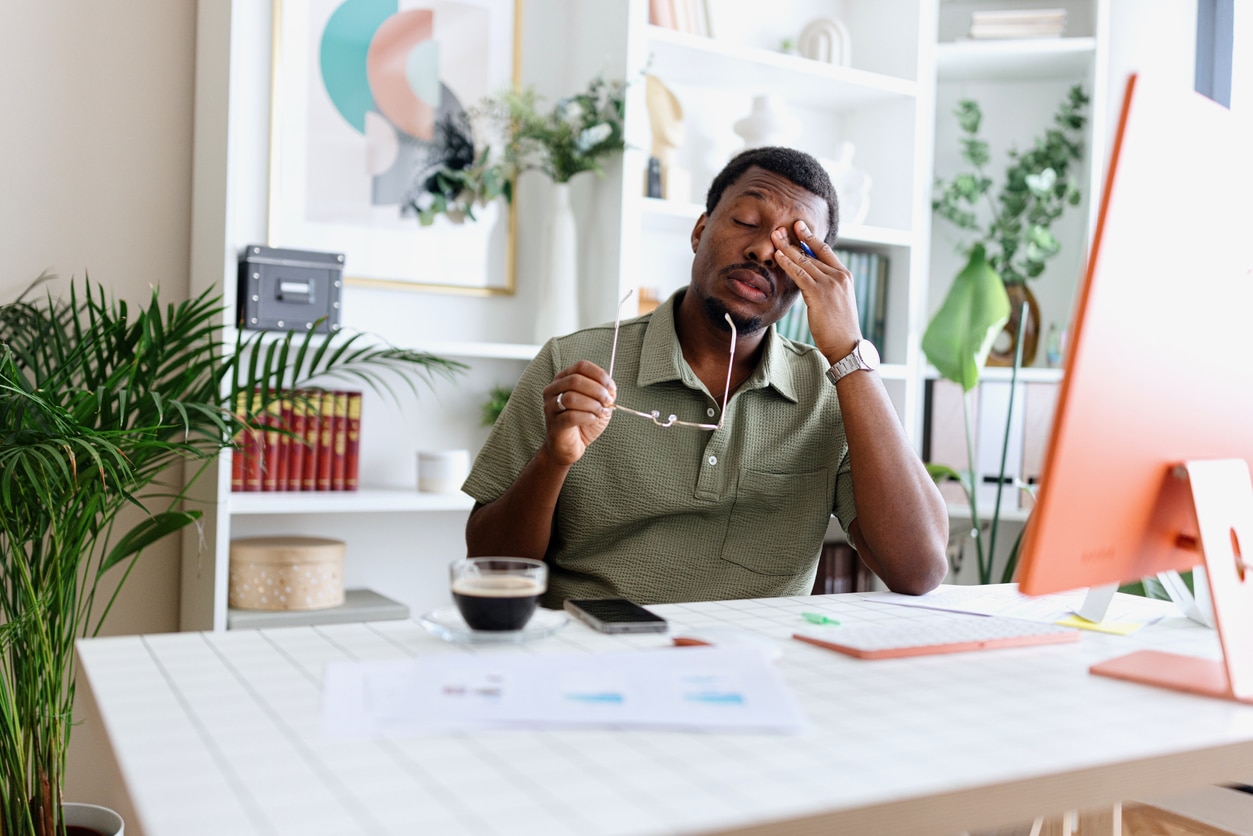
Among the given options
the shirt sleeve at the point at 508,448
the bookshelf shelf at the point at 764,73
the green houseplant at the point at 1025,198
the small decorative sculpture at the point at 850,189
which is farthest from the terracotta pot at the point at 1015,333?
the shirt sleeve at the point at 508,448

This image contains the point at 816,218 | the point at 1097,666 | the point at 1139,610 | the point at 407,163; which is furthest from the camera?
the point at 407,163

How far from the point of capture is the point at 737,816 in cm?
63

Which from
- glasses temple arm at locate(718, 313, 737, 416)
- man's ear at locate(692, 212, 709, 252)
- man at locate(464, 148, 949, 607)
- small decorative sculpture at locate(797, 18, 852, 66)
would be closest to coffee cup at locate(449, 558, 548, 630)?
man at locate(464, 148, 949, 607)

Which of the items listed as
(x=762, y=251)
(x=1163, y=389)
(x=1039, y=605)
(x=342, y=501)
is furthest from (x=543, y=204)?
(x=1163, y=389)

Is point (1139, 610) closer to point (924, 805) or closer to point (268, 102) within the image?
point (924, 805)

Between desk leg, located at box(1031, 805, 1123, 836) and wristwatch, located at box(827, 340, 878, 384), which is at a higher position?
wristwatch, located at box(827, 340, 878, 384)

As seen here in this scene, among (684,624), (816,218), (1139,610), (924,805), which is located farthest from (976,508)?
(924,805)

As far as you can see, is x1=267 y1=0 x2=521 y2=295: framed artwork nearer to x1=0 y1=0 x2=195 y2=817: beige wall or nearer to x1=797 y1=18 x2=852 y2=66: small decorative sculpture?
x1=0 y1=0 x2=195 y2=817: beige wall

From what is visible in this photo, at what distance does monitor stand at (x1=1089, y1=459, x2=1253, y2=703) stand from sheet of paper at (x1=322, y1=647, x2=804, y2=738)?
0.37 meters

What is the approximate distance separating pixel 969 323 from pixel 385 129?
64.2 inches

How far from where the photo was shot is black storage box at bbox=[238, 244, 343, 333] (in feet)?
7.84

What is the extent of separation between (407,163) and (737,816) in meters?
2.40

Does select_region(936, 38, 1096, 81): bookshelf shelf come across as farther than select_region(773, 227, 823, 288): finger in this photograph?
Yes

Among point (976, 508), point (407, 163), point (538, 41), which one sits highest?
point (538, 41)
